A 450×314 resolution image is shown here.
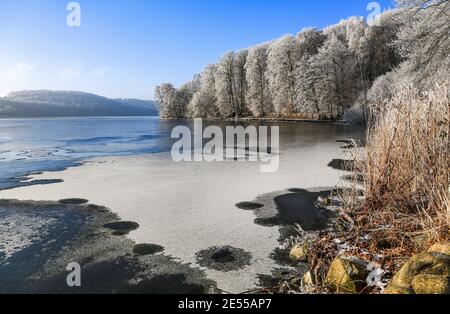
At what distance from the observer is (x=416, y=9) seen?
1504 centimetres

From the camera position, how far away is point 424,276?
357 centimetres

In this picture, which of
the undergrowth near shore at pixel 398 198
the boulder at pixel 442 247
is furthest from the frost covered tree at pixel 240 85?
the boulder at pixel 442 247

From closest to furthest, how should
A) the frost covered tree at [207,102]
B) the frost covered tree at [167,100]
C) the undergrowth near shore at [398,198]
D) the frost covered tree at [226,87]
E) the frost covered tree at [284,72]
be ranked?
the undergrowth near shore at [398,198] < the frost covered tree at [284,72] < the frost covered tree at [226,87] < the frost covered tree at [207,102] < the frost covered tree at [167,100]

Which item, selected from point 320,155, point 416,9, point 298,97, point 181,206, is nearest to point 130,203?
point 181,206

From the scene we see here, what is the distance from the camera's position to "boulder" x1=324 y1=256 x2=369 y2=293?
13.7ft

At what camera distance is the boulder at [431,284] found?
3.41 metres

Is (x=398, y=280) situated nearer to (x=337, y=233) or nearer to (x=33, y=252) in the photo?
(x=337, y=233)

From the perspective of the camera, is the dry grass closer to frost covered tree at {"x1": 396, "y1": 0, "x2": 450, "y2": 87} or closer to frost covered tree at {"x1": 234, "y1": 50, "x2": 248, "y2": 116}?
frost covered tree at {"x1": 396, "y1": 0, "x2": 450, "y2": 87}

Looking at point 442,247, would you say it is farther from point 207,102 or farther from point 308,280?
point 207,102

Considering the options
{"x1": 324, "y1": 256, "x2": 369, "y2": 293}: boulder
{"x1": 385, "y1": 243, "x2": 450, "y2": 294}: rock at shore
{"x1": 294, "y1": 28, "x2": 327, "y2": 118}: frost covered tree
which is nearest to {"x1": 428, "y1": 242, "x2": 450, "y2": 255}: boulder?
{"x1": 385, "y1": 243, "x2": 450, "y2": 294}: rock at shore

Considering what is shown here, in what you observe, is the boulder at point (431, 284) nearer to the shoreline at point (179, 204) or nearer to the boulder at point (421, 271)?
the boulder at point (421, 271)

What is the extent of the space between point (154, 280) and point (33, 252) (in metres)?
2.43

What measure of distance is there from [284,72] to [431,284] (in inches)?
2216

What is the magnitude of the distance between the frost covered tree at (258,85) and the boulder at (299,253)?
5664 cm
